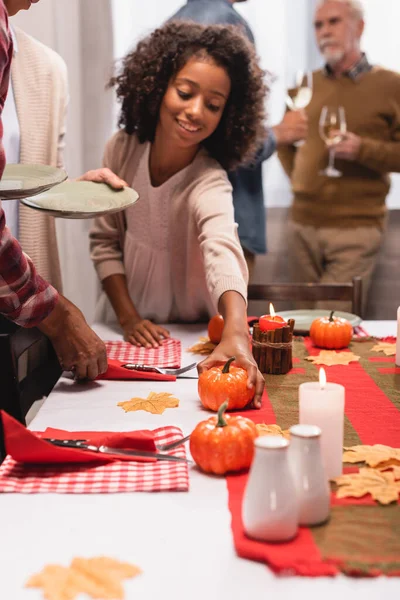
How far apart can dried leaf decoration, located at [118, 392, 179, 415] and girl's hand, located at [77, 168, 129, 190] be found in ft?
1.94

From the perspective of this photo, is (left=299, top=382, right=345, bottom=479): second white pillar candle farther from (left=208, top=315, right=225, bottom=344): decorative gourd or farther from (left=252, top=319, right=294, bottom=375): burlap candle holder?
(left=208, top=315, right=225, bottom=344): decorative gourd

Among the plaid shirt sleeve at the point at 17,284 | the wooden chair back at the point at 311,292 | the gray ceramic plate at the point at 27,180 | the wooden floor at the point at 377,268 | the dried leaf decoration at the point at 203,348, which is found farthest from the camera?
the wooden floor at the point at 377,268

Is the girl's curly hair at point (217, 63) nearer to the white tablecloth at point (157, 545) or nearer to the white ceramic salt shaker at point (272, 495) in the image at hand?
the white tablecloth at point (157, 545)

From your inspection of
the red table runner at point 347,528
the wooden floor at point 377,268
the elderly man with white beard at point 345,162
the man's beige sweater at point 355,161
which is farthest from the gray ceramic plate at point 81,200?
the wooden floor at point 377,268

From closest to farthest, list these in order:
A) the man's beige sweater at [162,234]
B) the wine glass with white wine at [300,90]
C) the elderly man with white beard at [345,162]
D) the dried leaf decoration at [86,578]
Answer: the dried leaf decoration at [86,578], the man's beige sweater at [162,234], the wine glass with white wine at [300,90], the elderly man with white beard at [345,162]

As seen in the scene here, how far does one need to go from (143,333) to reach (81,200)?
45 centimetres

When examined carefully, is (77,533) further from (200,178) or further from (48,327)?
(200,178)

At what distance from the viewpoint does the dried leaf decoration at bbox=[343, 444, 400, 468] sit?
3.59 feet

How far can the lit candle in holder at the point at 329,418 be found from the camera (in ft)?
3.41

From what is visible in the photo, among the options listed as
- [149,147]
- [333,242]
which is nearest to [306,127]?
[333,242]

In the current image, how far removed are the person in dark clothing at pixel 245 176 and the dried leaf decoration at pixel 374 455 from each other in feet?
5.09

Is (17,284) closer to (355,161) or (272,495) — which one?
(272,495)

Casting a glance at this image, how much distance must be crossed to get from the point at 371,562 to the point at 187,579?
0.67 feet

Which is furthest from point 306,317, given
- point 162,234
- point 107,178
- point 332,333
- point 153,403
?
point 153,403
